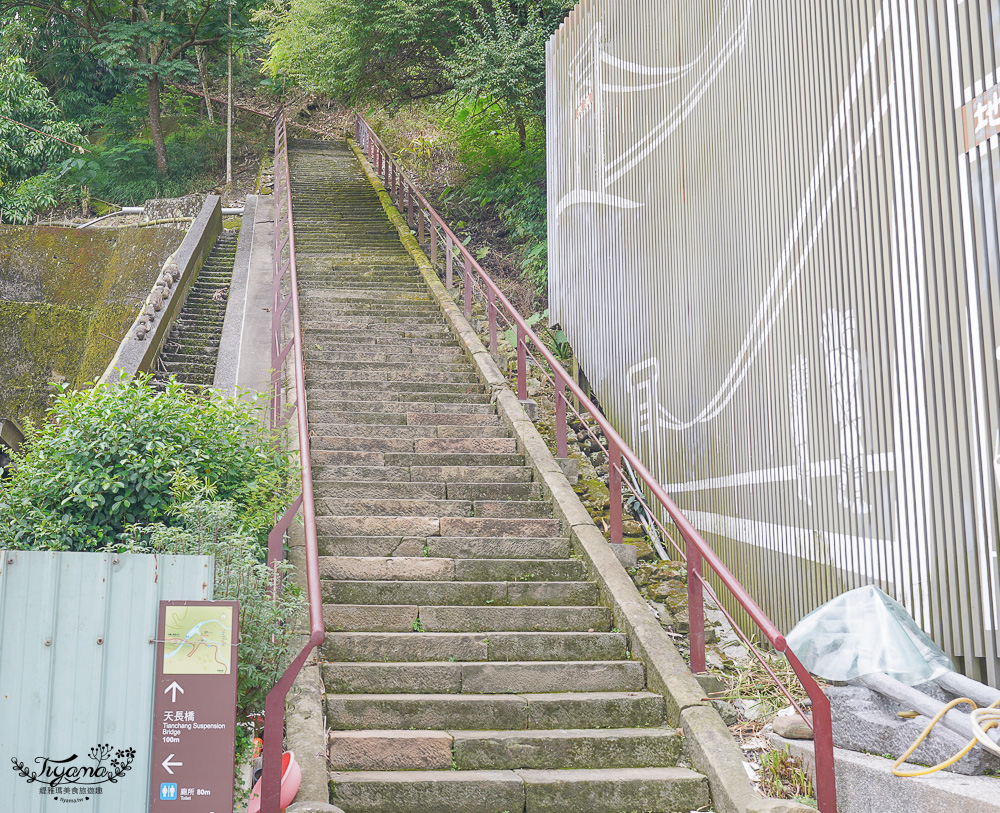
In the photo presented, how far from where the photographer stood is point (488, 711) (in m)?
4.49

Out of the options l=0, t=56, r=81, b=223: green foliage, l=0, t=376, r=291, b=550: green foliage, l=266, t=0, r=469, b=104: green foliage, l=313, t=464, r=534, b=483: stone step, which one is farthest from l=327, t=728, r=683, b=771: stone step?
l=0, t=56, r=81, b=223: green foliage

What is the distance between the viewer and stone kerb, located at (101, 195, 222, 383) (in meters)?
9.65

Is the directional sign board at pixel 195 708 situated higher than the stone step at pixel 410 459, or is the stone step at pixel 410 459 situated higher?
the stone step at pixel 410 459

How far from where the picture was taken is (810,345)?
5.18 metres

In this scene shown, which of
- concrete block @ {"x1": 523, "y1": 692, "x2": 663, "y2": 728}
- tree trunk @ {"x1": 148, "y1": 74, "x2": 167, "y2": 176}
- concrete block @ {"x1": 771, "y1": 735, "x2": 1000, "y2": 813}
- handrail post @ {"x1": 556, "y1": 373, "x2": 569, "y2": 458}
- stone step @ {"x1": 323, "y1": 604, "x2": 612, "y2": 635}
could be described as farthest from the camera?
tree trunk @ {"x1": 148, "y1": 74, "x2": 167, "y2": 176}

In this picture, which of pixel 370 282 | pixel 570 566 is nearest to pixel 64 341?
pixel 370 282

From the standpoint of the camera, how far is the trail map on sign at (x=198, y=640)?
3135 millimetres

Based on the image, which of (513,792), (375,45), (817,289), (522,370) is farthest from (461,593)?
(375,45)

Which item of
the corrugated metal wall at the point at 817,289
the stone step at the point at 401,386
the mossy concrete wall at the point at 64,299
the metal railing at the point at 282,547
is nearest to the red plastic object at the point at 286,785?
the metal railing at the point at 282,547

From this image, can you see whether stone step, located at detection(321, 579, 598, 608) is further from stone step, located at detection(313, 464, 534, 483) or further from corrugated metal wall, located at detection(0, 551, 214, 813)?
corrugated metal wall, located at detection(0, 551, 214, 813)

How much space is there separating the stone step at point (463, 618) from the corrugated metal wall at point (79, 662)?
201 centimetres

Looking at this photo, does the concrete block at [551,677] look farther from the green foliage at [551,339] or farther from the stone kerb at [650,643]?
the green foliage at [551,339]

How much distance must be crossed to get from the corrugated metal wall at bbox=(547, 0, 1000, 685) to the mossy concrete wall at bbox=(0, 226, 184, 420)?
9.01m

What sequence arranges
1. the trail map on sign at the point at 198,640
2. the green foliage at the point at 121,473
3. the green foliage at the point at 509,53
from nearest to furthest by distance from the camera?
the trail map on sign at the point at 198,640, the green foliage at the point at 121,473, the green foliage at the point at 509,53
